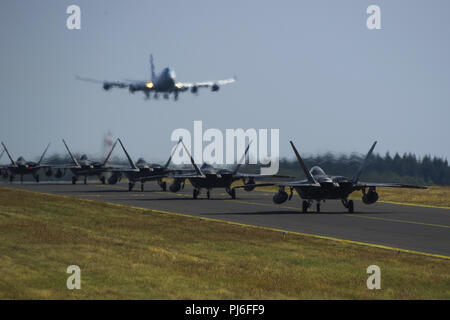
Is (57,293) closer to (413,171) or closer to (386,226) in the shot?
(386,226)

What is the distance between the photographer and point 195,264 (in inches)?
778

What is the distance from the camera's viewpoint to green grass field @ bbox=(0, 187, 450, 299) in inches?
623

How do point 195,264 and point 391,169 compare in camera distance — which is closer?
point 195,264

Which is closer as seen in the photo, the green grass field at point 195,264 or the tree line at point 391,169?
the green grass field at point 195,264

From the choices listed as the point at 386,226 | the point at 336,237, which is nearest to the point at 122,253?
the point at 336,237

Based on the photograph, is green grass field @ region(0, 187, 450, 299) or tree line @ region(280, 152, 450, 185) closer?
green grass field @ region(0, 187, 450, 299)

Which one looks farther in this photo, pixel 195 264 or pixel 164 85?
pixel 164 85

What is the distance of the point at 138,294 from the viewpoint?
600 inches

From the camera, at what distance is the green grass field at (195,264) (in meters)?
15.8

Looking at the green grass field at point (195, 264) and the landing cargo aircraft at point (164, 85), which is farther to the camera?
the landing cargo aircraft at point (164, 85)
